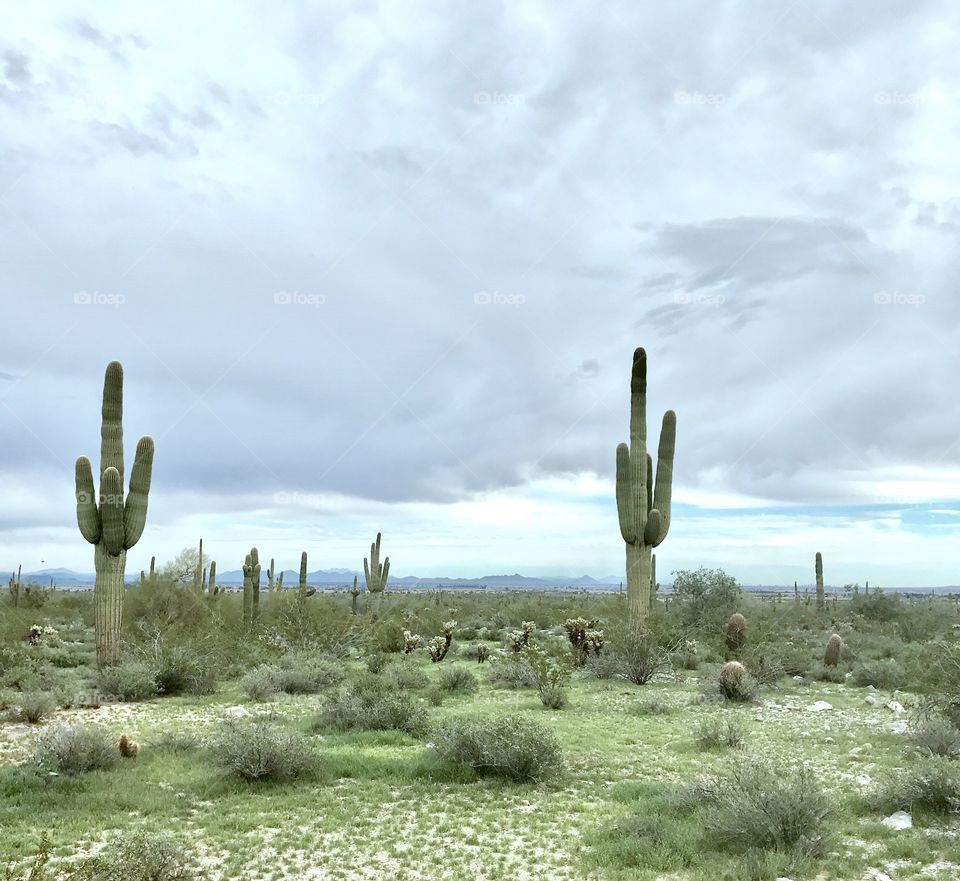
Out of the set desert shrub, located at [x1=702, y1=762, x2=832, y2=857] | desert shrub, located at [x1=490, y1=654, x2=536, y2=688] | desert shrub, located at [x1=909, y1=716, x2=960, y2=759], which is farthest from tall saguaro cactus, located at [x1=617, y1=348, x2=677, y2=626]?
desert shrub, located at [x1=702, y1=762, x2=832, y2=857]

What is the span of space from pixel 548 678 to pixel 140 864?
9887mm

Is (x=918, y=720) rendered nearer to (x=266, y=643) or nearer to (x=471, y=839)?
(x=471, y=839)

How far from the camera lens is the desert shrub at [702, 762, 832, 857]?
7.25 m

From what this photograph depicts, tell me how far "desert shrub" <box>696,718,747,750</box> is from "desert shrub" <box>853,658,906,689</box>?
7616mm

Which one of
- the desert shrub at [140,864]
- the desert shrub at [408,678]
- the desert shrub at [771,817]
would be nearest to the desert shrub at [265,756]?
the desert shrub at [140,864]

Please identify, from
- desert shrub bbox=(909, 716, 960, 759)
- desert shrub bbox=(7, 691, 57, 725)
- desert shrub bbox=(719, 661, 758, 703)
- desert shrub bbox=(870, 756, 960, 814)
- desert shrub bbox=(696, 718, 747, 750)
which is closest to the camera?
desert shrub bbox=(870, 756, 960, 814)

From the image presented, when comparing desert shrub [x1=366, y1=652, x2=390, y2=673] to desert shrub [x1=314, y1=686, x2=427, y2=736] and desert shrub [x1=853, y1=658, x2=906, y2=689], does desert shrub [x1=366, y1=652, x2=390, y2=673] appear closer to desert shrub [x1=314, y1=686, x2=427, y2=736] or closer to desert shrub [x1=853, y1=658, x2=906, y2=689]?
desert shrub [x1=314, y1=686, x2=427, y2=736]

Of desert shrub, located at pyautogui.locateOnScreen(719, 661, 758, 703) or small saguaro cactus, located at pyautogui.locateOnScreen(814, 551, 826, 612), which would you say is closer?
desert shrub, located at pyautogui.locateOnScreen(719, 661, 758, 703)

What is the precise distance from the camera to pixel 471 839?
7797 millimetres

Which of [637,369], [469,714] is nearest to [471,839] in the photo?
[469,714]

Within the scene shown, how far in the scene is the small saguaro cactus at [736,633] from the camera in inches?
833

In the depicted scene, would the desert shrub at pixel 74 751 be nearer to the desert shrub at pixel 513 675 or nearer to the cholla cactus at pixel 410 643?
the desert shrub at pixel 513 675

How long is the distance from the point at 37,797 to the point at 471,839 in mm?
4906

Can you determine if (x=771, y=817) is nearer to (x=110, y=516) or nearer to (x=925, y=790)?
(x=925, y=790)
